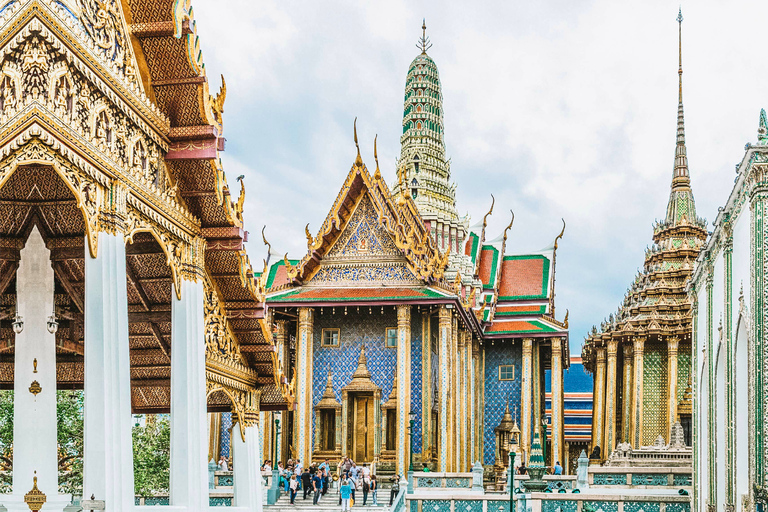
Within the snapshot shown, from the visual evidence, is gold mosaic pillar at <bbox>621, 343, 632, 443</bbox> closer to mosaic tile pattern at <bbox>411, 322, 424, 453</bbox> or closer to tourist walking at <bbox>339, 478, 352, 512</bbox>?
mosaic tile pattern at <bbox>411, 322, 424, 453</bbox>

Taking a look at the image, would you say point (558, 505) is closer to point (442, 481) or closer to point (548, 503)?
point (548, 503)

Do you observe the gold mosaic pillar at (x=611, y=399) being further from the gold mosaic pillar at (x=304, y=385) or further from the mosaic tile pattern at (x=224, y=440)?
the mosaic tile pattern at (x=224, y=440)

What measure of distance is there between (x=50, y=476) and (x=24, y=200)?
97.4 inches

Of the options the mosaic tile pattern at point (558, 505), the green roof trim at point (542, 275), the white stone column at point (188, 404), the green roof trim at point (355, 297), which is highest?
the green roof trim at point (542, 275)

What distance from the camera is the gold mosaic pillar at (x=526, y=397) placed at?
33.3 m

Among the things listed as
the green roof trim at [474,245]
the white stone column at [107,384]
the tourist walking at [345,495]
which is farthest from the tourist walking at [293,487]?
the green roof trim at [474,245]

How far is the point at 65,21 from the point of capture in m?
8.40

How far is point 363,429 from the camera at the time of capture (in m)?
29.2

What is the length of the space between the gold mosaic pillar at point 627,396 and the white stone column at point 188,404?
89.3 feet

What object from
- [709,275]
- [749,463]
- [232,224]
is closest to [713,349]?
[709,275]

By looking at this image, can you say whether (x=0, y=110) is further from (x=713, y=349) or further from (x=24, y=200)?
(x=713, y=349)

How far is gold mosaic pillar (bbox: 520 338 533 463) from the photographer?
33.3 metres

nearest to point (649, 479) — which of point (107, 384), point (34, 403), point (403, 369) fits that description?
point (403, 369)

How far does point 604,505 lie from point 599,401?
19.4 metres
